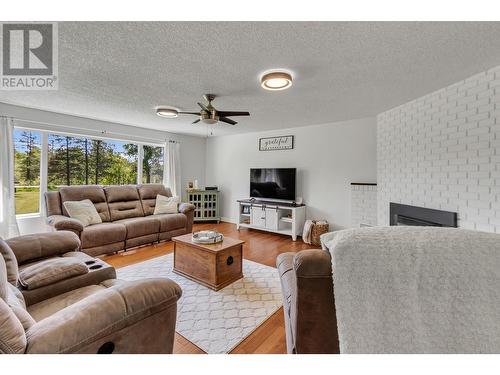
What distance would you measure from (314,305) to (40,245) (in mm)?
2138

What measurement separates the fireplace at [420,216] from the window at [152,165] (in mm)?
4827

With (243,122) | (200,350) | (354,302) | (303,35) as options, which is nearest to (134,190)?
(243,122)

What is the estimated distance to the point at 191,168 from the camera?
573 cm

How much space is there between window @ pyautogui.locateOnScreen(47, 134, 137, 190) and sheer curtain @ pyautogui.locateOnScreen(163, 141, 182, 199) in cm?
66

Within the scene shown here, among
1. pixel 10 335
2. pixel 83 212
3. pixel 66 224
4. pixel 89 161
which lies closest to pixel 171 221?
pixel 83 212

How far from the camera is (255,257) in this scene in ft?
10.3

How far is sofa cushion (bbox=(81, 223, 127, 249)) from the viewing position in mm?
2881

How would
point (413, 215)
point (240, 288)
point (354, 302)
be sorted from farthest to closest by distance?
point (413, 215) → point (240, 288) → point (354, 302)

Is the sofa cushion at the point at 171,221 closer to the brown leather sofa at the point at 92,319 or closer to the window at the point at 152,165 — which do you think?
the window at the point at 152,165

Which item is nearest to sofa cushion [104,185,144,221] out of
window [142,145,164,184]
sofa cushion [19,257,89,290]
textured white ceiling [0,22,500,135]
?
window [142,145,164,184]

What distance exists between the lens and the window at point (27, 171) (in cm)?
336

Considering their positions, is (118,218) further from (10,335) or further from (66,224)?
(10,335)
